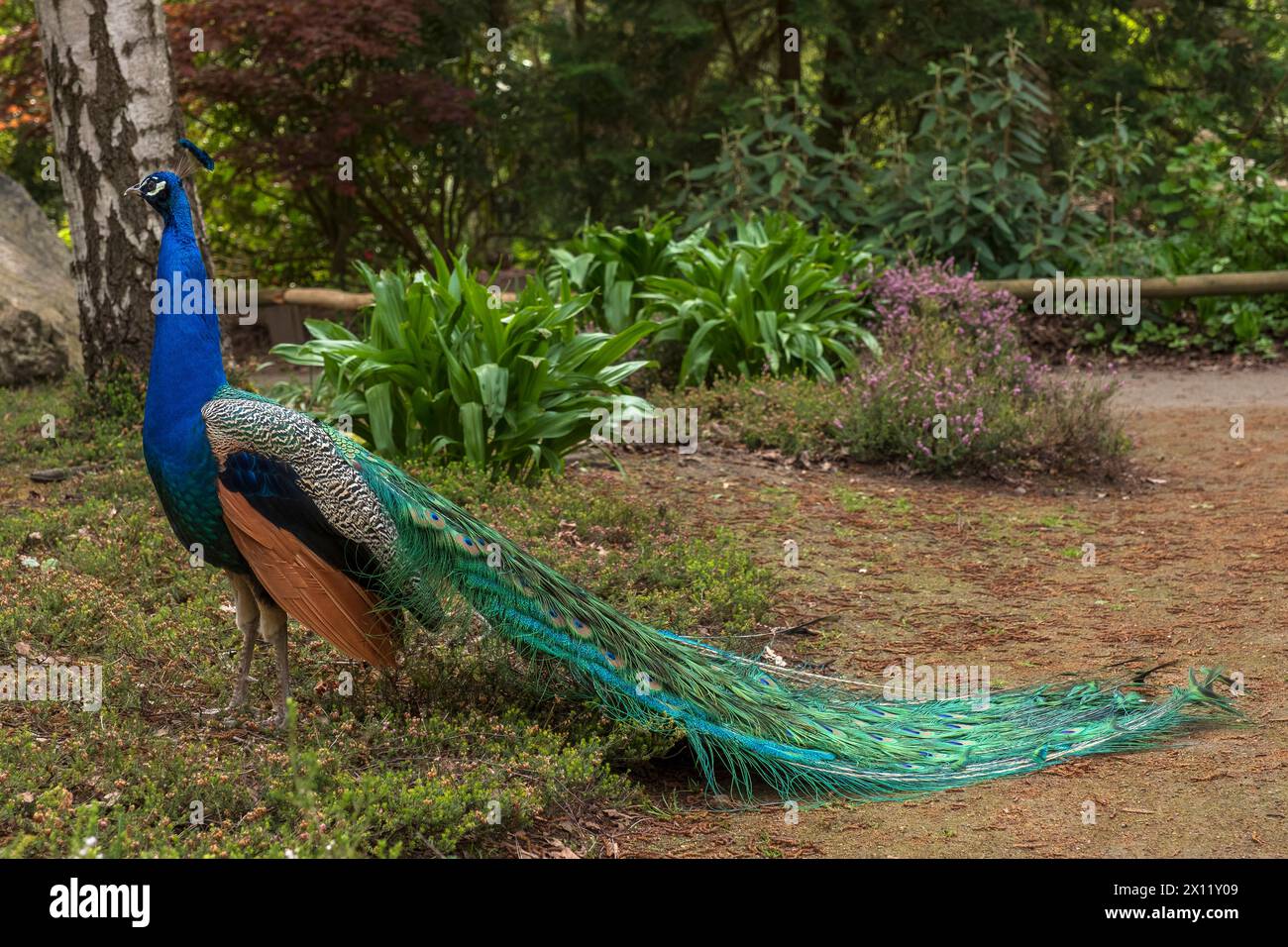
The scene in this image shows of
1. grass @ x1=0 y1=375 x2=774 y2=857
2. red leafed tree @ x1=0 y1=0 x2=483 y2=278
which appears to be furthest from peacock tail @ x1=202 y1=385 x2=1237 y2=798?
red leafed tree @ x1=0 y1=0 x2=483 y2=278

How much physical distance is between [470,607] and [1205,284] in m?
8.42

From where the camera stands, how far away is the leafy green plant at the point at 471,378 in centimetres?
676

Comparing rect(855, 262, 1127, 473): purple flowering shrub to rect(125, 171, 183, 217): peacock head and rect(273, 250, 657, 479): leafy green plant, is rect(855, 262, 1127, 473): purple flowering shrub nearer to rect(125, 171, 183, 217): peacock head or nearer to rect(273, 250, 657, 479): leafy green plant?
rect(273, 250, 657, 479): leafy green plant

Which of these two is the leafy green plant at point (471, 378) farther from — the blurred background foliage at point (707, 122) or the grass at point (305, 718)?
the blurred background foliage at point (707, 122)

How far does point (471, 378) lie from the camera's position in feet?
22.1

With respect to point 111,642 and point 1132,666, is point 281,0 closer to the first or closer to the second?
point 111,642

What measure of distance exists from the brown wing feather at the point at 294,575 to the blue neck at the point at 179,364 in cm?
24

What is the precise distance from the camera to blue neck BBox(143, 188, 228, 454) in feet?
12.9

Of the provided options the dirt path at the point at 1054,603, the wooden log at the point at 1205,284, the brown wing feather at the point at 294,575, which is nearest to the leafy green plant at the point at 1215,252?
the wooden log at the point at 1205,284

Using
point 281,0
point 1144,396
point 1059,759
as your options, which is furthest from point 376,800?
point 281,0

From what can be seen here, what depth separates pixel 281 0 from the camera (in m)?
11.7

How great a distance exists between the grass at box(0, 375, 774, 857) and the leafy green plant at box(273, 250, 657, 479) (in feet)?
1.66

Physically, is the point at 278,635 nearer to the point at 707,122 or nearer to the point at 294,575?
the point at 294,575
